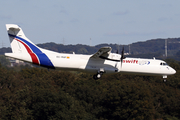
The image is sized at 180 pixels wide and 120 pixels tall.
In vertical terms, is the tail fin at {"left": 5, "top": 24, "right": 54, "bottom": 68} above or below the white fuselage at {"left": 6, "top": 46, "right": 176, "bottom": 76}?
above

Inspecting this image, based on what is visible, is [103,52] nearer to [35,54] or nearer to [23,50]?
[35,54]

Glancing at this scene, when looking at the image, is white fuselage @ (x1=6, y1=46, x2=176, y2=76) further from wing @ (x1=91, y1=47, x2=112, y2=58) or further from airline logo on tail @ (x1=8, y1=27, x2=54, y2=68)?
wing @ (x1=91, y1=47, x2=112, y2=58)

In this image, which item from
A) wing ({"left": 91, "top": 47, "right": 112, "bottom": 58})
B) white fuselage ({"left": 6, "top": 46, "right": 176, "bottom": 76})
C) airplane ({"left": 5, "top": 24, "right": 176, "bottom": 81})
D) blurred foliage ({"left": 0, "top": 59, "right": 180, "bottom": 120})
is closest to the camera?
wing ({"left": 91, "top": 47, "right": 112, "bottom": 58})

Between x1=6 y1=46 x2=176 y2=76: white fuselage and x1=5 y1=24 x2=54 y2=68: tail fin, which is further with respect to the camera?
x1=6 y1=46 x2=176 y2=76: white fuselage

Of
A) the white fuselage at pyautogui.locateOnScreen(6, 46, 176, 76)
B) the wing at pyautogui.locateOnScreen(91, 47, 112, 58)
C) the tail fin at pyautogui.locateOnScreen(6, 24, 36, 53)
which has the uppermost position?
the tail fin at pyautogui.locateOnScreen(6, 24, 36, 53)

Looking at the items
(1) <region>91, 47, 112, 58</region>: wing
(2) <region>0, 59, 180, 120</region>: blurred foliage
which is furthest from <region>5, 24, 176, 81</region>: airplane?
(2) <region>0, 59, 180, 120</region>: blurred foliage

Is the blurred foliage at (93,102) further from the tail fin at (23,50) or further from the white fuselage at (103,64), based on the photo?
the tail fin at (23,50)

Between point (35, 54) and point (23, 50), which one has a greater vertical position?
point (23, 50)

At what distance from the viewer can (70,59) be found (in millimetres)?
35812

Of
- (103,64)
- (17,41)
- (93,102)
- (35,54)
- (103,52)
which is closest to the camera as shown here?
(103,52)

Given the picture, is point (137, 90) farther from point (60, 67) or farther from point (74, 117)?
point (60, 67)

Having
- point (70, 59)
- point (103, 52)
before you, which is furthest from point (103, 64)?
Result: point (70, 59)

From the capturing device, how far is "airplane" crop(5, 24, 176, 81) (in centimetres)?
3525

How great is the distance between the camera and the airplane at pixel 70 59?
35.2 meters
